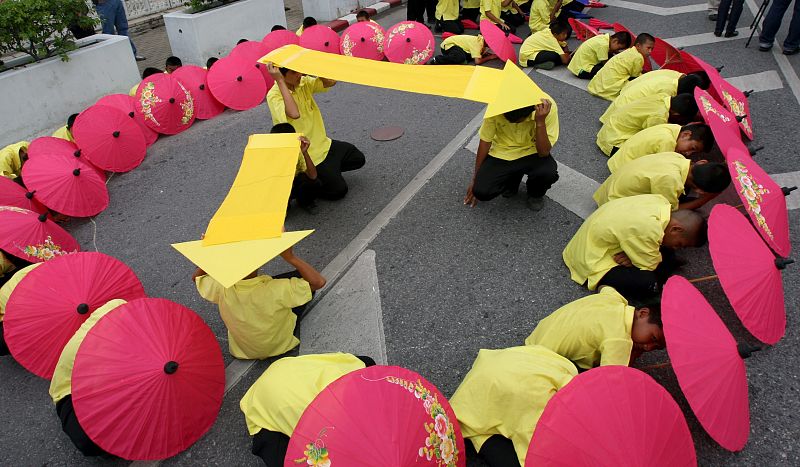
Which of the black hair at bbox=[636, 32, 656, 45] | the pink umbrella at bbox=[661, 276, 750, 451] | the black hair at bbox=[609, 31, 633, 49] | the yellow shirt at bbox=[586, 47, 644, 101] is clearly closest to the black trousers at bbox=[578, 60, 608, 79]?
the black hair at bbox=[609, 31, 633, 49]

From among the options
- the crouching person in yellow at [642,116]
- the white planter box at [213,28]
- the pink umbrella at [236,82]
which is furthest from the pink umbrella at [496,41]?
the white planter box at [213,28]

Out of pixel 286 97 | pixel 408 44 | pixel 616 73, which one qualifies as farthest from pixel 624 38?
pixel 286 97

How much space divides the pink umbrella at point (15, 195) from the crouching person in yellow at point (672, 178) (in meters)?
5.03

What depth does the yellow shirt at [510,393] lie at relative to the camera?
94.7 inches

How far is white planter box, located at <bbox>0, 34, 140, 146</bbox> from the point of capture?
19.5 ft

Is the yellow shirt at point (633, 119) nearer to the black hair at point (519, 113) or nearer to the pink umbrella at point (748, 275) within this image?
the black hair at point (519, 113)

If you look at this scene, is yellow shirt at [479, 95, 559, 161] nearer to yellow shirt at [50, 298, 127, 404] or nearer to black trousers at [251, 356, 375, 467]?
black trousers at [251, 356, 375, 467]

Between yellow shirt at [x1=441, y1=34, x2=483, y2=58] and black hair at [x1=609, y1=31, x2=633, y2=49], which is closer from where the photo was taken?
black hair at [x1=609, y1=31, x2=633, y2=49]

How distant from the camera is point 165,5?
35.1 feet

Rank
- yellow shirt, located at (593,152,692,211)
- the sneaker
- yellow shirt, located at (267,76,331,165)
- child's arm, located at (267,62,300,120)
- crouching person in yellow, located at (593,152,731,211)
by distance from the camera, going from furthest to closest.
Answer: the sneaker
yellow shirt, located at (267,76,331,165)
child's arm, located at (267,62,300,120)
yellow shirt, located at (593,152,692,211)
crouching person in yellow, located at (593,152,731,211)

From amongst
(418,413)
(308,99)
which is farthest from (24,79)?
(418,413)

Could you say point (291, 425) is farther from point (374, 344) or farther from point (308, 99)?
point (308, 99)

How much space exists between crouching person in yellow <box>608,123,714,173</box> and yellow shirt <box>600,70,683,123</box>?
0.90m

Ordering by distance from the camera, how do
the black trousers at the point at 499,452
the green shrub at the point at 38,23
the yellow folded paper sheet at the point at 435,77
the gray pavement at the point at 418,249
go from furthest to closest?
the green shrub at the point at 38,23 < the yellow folded paper sheet at the point at 435,77 < the gray pavement at the point at 418,249 < the black trousers at the point at 499,452
